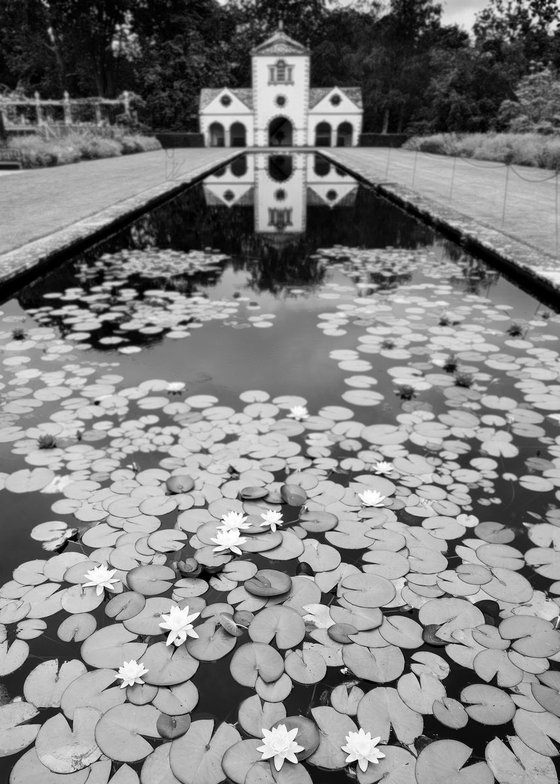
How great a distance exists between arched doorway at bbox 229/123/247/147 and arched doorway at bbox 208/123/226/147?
68 centimetres

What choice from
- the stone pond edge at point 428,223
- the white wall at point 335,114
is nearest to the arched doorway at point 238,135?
→ the white wall at point 335,114

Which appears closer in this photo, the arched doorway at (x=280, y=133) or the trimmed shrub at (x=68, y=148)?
the trimmed shrub at (x=68, y=148)

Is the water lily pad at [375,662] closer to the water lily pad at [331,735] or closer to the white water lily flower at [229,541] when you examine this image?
the water lily pad at [331,735]

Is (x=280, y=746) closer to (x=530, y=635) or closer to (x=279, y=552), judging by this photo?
(x=279, y=552)

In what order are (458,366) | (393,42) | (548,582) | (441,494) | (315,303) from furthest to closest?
1. (393,42)
2. (315,303)
3. (458,366)
4. (441,494)
5. (548,582)

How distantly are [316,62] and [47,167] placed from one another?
4139 cm

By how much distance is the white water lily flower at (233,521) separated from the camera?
2.04m

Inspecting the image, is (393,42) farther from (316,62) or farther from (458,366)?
(458,366)

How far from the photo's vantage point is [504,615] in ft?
5.70

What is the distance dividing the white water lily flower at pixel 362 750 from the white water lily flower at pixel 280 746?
124mm

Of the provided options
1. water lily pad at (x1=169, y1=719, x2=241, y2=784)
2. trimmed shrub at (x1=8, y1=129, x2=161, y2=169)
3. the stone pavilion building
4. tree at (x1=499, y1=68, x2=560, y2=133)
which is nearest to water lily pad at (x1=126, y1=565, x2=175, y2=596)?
water lily pad at (x1=169, y1=719, x2=241, y2=784)

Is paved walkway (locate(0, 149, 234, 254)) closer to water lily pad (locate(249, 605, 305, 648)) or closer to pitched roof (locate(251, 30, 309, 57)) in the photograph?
water lily pad (locate(249, 605, 305, 648))

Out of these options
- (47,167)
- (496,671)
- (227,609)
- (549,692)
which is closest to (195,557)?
(227,609)

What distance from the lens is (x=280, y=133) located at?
42.0 metres
